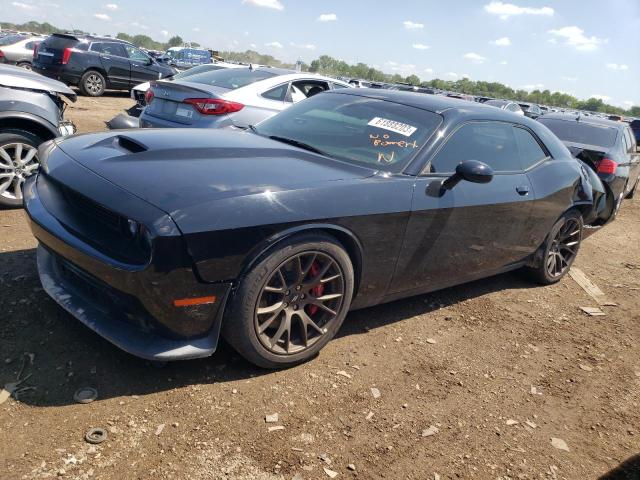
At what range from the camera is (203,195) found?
2.53 meters

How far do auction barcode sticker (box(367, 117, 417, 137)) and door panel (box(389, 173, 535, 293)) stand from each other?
392 millimetres

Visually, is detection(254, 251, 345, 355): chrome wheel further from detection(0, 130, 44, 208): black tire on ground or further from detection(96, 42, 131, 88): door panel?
detection(96, 42, 131, 88): door panel

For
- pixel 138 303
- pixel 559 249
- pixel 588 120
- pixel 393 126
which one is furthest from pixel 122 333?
pixel 588 120

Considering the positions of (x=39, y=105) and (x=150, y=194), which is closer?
(x=150, y=194)

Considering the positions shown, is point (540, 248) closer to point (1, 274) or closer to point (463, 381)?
point (463, 381)

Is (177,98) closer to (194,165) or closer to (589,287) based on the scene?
(194,165)

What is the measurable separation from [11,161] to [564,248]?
524 centimetres

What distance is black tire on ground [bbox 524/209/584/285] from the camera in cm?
483

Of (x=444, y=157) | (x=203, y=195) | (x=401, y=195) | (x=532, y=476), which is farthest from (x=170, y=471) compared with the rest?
(x=444, y=157)

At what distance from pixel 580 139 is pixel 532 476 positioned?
668 centimetres

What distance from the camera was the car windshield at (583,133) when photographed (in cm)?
786

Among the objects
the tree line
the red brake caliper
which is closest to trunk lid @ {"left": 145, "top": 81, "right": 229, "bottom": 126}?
the red brake caliper

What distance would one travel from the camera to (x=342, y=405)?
2.81 metres

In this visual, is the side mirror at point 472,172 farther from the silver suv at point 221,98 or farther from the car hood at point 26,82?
the car hood at point 26,82
